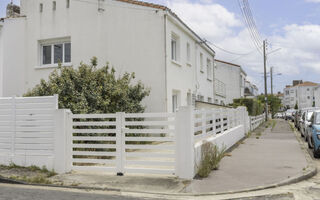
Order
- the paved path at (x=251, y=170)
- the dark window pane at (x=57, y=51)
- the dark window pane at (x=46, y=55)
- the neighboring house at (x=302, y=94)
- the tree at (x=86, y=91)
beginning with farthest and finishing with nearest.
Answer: the neighboring house at (x=302, y=94), the dark window pane at (x=46, y=55), the dark window pane at (x=57, y=51), the tree at (x=86, y=91), the paved path at (x=251, y=170)

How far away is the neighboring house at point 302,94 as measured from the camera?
10662 centimetres

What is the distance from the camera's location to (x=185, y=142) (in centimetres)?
718

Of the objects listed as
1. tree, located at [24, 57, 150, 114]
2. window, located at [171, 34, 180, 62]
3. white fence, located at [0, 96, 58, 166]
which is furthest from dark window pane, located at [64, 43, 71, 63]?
white fence, located at [0, 96, 58, 166]

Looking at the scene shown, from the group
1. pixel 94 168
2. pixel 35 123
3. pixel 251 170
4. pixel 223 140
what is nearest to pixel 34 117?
pixel 35 123

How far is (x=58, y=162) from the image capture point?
26.3 feet

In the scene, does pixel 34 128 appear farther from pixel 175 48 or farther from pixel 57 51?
pixel 175 48

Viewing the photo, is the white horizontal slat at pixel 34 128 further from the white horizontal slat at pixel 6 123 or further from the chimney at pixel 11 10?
the chimney at pixel 11 10

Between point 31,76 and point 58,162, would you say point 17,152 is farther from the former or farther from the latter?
point 31,76

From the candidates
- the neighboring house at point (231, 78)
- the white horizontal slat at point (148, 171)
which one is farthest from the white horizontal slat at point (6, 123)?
the neighboring house at point (231, 78)

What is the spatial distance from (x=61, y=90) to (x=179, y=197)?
5.87 meters

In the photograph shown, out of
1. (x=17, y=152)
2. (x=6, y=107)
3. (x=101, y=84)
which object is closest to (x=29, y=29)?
(x=101, y=84)

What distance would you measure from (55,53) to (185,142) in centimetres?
1048

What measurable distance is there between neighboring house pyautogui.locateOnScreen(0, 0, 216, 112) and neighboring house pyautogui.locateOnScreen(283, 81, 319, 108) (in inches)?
3889

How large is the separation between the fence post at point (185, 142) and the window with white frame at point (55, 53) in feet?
31.1
